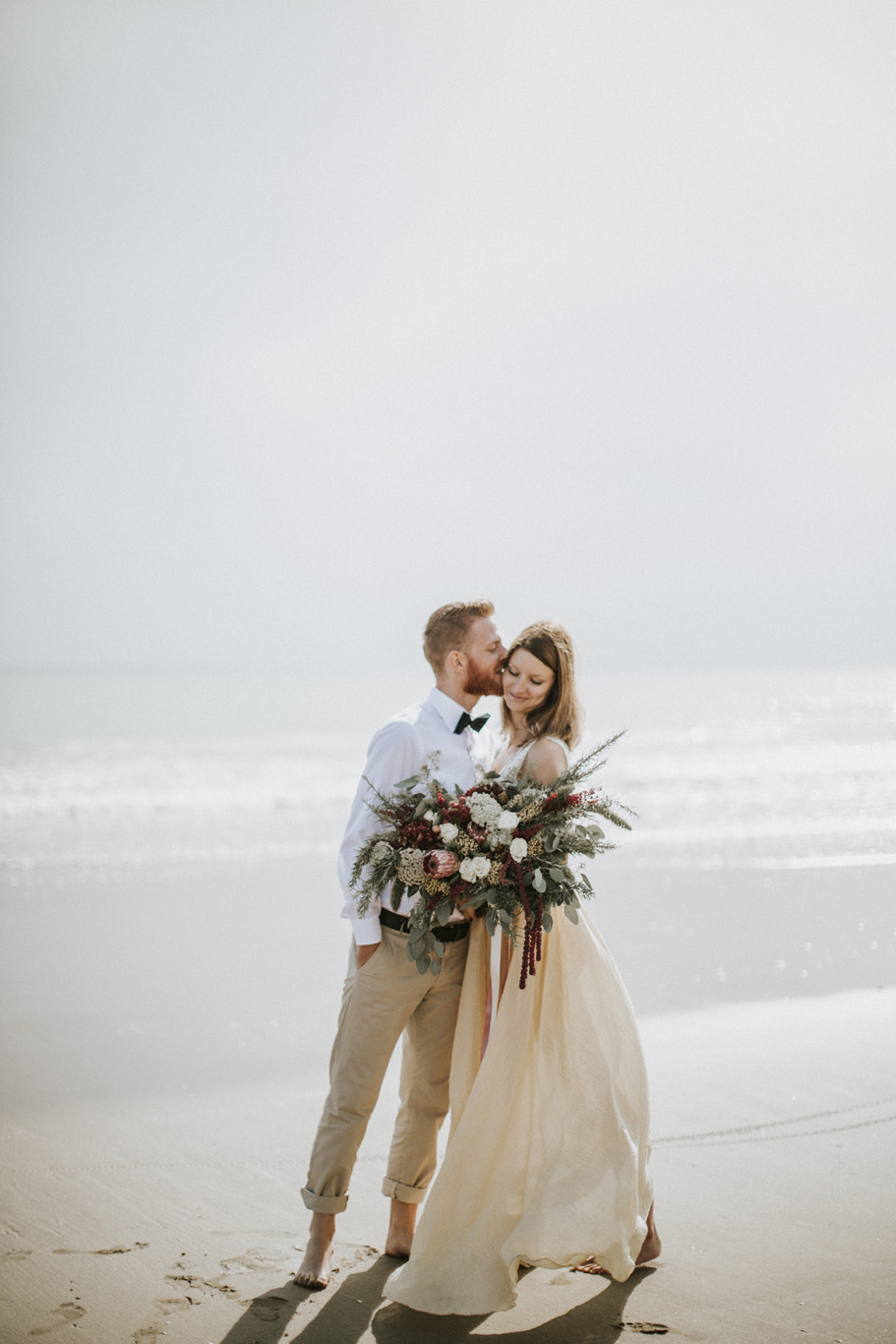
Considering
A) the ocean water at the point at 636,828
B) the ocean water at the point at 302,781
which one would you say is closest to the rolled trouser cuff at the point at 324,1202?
the ocean water at the point at 636,828

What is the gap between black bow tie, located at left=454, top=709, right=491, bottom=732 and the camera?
400cm

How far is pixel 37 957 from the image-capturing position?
779 cm

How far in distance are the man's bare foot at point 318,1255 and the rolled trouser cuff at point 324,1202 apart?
0.10 ft

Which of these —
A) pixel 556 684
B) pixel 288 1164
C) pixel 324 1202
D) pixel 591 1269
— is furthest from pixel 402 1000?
pixel 288 1164

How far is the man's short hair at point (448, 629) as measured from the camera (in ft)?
13.2

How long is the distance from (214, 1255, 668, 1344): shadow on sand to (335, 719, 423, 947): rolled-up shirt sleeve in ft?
3.85

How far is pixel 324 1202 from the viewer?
3.65m

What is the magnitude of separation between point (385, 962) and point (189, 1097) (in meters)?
2.41

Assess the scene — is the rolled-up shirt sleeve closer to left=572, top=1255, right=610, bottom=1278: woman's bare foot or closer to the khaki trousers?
the khaki trousers

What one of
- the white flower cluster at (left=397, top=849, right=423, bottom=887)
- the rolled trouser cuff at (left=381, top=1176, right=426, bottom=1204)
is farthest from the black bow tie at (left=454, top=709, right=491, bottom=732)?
the rolled trouser cuff at (left=381, top=1176, right=426, bottom=1204)

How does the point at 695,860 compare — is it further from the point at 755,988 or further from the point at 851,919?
the point at 755,988

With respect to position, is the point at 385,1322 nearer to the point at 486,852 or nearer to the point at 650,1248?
the point at 650,1248

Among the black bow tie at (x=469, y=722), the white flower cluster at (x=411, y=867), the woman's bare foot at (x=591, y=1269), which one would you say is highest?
the black bow tie at (x=469, y=722)

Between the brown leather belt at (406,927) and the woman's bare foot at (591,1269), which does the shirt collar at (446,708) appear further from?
the woman's bare foot at (591,1269)
